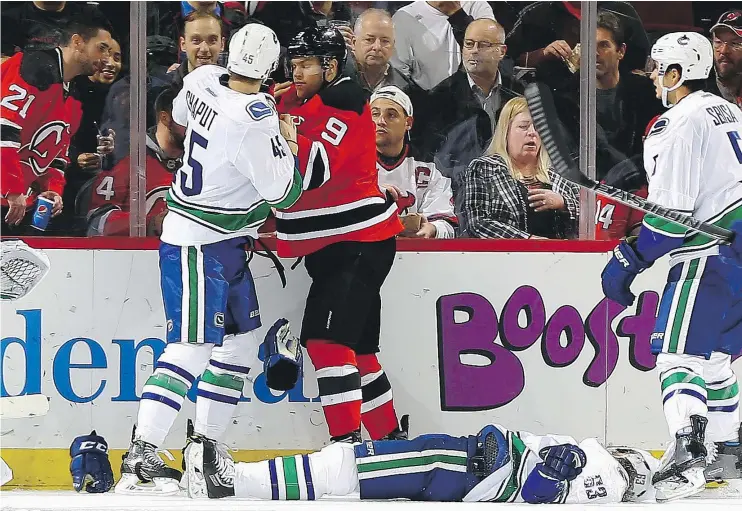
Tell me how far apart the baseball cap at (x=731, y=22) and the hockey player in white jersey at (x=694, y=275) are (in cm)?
39

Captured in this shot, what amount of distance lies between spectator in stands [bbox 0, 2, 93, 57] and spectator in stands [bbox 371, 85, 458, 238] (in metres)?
1.18

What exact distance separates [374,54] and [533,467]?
1.66m

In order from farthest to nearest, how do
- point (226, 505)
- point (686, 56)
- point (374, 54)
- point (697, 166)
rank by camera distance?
point (374, 54) → point (686, 56) → point (697, 166) → point (226, 505)

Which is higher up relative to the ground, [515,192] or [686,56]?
[686,56]

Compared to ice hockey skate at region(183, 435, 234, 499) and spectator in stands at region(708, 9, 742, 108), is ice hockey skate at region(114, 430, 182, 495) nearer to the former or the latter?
ice hockey skate at region(183, 435, 234, 499)

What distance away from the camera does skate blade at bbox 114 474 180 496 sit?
10.7ft

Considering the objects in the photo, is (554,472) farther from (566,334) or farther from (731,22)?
(731,22)

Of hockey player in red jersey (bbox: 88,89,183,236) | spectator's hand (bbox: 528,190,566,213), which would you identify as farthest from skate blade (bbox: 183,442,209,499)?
spectator's hand (bbox: 528,190,566,213)

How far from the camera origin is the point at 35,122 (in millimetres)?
3789

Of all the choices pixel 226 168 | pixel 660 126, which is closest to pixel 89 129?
pixel 226 168

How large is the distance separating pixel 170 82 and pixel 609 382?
1.97 meters

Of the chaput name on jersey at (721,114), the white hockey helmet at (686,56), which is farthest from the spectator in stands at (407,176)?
the chaput name on jersey at (721,114)

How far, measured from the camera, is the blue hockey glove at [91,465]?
3.48 metres

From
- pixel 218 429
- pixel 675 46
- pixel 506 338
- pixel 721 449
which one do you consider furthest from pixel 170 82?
pixel 721 449
